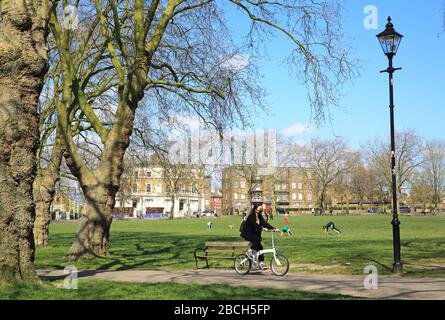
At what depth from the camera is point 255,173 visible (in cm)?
9150

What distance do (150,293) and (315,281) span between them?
4118 millimetres

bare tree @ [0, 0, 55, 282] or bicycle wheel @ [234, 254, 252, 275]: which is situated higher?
bare tree @ [0, 0, 55, 282]

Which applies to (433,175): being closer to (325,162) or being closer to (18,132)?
(325,162)

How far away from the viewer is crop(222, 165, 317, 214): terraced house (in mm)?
96500

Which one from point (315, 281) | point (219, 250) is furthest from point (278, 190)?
point (315, 281)

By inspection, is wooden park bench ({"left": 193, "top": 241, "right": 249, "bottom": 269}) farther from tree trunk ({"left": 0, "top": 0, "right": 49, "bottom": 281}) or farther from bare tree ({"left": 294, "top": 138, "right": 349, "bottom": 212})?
bare tree ({"left": 294, "top": 138, "right": 349, "bottom": 212})

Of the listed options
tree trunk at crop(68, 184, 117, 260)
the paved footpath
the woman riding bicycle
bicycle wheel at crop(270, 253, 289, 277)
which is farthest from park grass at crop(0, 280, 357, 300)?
tree trunk at crop(68, 184, 117, 260)

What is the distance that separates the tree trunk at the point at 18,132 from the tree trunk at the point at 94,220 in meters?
7.93

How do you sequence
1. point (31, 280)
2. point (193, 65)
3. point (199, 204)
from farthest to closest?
point (199, 204), point (193, 65), point (31, 280)

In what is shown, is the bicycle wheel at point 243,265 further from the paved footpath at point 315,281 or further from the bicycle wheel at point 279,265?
the bicycle wheel at point 279,265

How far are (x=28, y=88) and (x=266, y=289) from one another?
600 cm

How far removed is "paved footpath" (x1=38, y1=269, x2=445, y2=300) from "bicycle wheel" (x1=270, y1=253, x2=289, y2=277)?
16 centimetres
